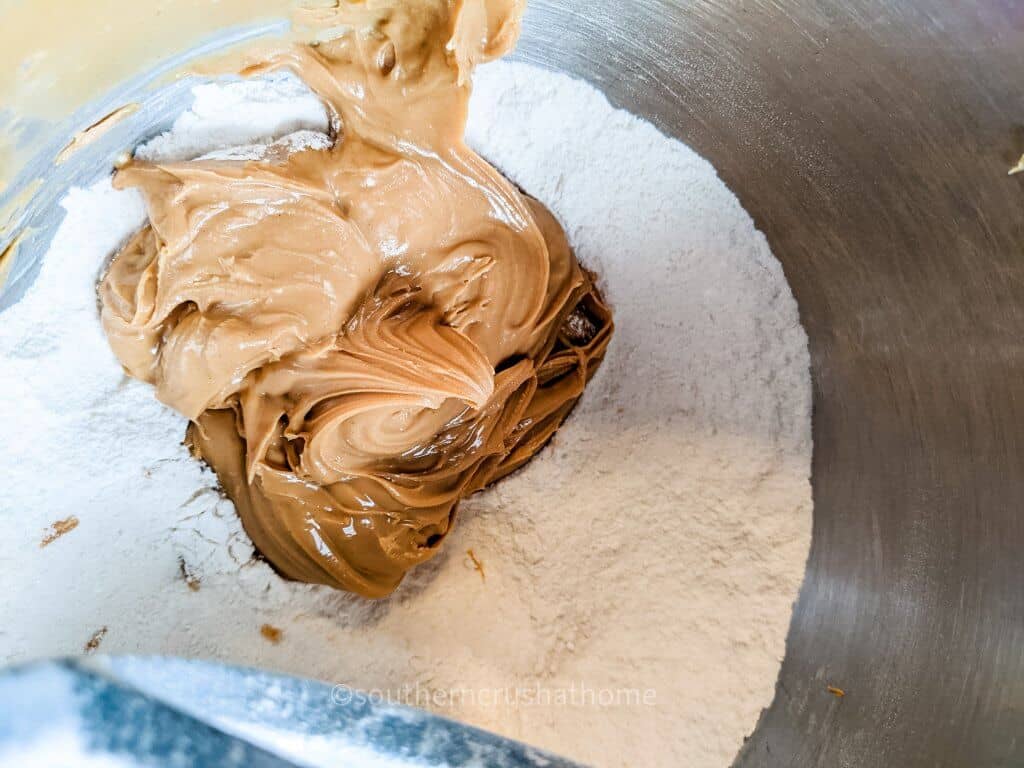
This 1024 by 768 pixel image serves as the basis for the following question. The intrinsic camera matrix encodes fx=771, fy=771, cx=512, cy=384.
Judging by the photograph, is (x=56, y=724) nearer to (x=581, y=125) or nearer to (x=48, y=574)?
(x=48, y=574)

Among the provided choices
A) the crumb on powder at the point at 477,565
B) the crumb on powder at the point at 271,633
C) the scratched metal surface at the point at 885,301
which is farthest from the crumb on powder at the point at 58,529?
the scratched metal surface at the point at 885,301

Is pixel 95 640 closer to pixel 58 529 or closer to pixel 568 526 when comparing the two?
pixel 58 529

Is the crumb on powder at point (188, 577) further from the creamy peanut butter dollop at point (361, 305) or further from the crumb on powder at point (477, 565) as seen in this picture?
the crumb on powder at point (477, 565)

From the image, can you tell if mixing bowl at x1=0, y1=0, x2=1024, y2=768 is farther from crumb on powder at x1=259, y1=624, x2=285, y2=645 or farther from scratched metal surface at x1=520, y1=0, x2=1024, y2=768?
crumb on powder at x1=259, y1=624, x2=285, y2=645

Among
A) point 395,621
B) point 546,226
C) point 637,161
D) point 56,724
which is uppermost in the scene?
point 637,161

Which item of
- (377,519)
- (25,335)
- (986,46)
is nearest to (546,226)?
(377,519)
